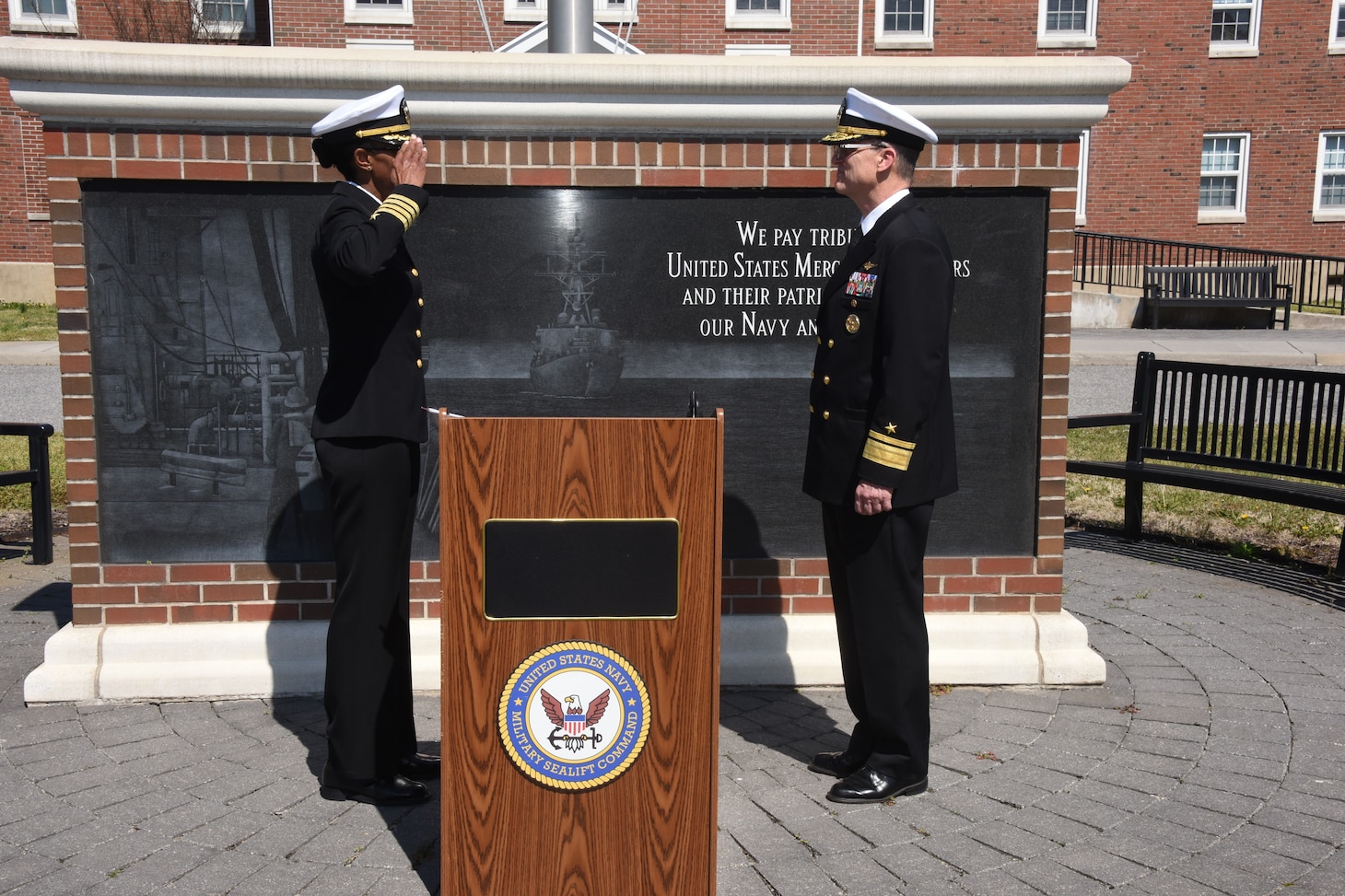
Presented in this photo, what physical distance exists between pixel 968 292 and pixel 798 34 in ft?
68.2

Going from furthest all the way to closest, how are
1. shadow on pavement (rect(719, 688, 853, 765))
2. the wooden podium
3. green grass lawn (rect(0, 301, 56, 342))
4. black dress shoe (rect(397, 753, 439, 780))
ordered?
1. green grass lawn (rect(0, 301, 56, 342))
2. shadow on pavement (rect(719, 688, 853, 765))
3. black dress shoe (rect(397, 753, 439, 780))
4. the wooden podium

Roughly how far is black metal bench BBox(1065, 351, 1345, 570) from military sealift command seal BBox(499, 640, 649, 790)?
15.2 feet

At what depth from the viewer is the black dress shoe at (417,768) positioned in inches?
154

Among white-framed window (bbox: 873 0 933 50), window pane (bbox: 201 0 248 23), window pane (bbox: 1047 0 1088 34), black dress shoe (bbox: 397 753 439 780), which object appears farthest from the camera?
window pane (bbox: 1047 0 1088 34)

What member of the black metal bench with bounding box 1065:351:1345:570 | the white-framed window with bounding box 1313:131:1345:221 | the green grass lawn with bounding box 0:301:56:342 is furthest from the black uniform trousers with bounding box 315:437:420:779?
the white-framed window with bounding box 1313:131:1345:221

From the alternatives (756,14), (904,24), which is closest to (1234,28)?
(904,24)

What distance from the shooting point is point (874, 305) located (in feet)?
12.3

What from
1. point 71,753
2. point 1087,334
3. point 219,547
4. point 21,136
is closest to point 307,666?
point 219,547

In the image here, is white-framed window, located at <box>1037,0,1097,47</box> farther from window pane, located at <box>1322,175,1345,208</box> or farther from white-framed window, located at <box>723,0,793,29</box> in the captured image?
window pane, located at <box>1322,175,1345,208</box>

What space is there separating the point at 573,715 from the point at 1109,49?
25.7 metres

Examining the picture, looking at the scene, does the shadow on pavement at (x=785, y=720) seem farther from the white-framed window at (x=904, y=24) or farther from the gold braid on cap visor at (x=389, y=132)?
the white-framed window at (x=904, y=24)

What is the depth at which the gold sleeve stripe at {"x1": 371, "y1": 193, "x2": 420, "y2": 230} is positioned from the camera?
3.40 metres

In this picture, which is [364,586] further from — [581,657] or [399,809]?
[581,657]

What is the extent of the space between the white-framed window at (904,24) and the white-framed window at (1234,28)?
6.26 meters
